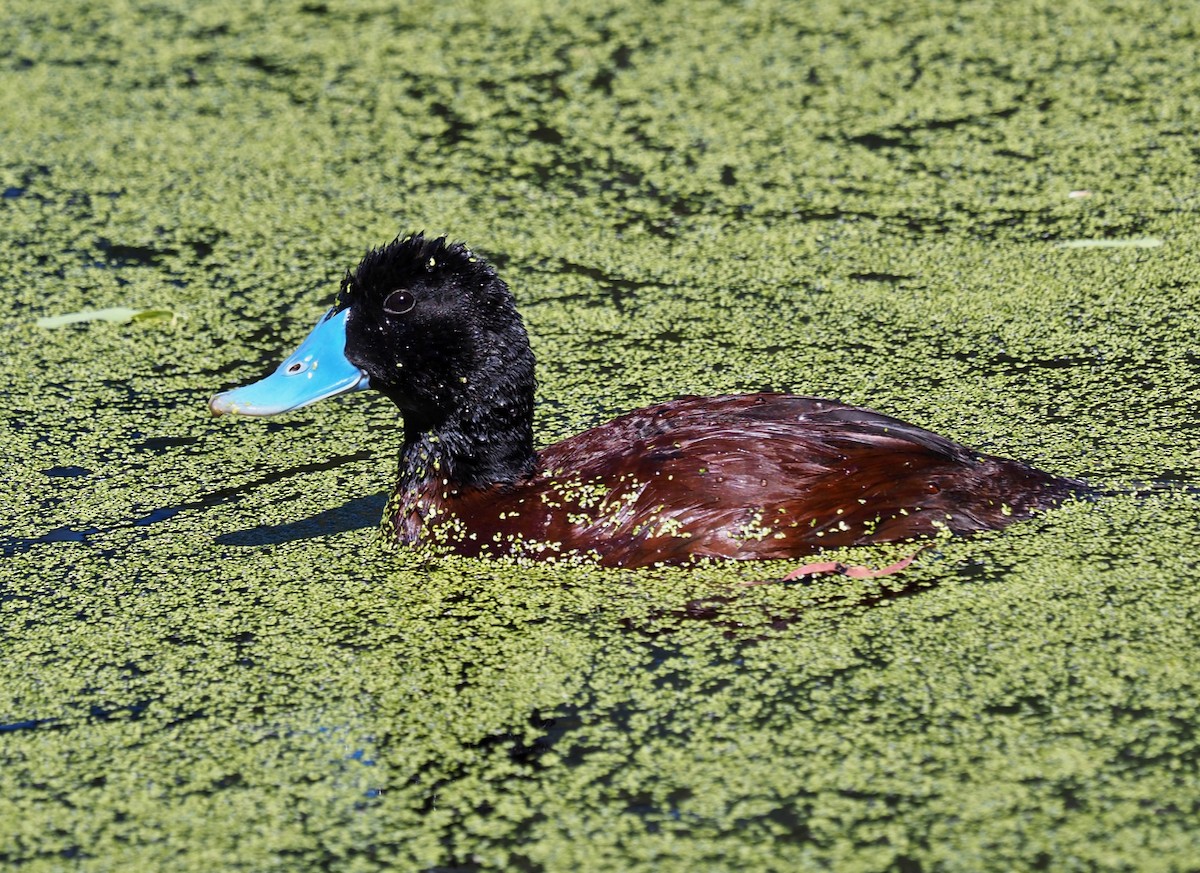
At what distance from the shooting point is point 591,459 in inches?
182

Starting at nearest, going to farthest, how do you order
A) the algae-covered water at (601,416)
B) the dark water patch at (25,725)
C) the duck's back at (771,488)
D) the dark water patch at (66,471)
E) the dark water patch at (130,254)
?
the algae-covered water at (601,416) < the dark water patch at (25,725) < the duck's back at (771,488) < the dark water patch at (66,471) < the dark water patch at (130,254)

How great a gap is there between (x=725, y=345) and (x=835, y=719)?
2.44 m

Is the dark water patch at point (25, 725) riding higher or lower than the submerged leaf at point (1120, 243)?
lower

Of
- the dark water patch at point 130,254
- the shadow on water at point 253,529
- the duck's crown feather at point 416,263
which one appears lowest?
the shadow on water at point 253,529

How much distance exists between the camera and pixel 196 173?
25.2 feet

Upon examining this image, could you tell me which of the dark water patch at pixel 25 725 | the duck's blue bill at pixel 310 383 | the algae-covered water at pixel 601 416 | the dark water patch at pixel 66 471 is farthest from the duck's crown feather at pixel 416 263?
the dark water patch at pixel 25 725

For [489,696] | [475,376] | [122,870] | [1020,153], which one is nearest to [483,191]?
[1020,153]

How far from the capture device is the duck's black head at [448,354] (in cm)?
470

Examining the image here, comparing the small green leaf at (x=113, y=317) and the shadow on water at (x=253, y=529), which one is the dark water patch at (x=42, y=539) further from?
the small green leaf at (x=113, y=317)

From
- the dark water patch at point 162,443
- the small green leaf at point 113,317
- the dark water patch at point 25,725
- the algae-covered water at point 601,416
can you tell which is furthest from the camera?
the small green leaf at point 113,317

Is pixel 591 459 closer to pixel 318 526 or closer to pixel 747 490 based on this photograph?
pixel 747 490

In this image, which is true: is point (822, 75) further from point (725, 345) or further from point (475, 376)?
point (475, 376)

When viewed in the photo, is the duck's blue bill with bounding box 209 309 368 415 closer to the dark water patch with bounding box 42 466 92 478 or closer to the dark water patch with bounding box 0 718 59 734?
the dark water patch with bounding box 42 466 92 478

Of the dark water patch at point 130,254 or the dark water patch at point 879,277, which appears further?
the dark water patch at point 130,254
